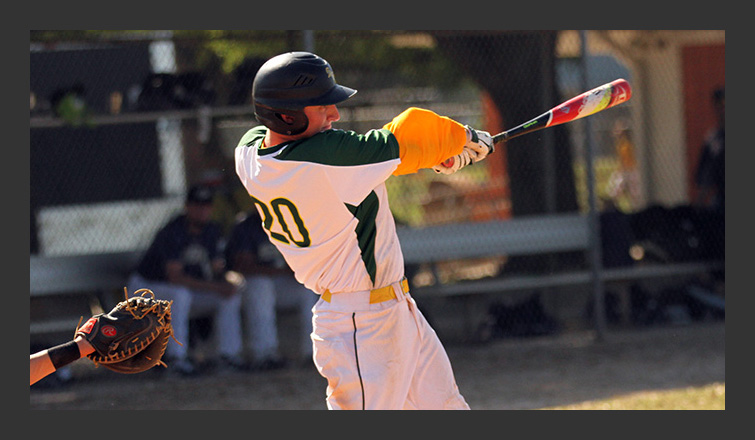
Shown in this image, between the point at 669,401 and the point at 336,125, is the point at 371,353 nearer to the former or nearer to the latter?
the point at 669,401

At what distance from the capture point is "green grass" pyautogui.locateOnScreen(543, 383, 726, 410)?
196 inches

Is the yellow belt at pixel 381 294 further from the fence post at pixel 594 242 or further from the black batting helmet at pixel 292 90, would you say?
the fence post at pixel 594 242

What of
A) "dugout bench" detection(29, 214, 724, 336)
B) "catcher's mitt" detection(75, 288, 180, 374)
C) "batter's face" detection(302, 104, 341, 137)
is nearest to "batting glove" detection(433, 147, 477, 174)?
"batter's face" detection(302, 104, 341, 137)

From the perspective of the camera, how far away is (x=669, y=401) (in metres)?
5.10

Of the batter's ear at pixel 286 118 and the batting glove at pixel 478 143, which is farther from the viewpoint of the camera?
the batting glove at pixel 478 143

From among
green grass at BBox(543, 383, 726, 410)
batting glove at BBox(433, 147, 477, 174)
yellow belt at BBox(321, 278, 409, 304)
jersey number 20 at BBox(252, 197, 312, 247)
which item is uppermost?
batting glove at BBox(433, 147, 477, 174)

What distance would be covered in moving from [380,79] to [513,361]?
6.07 m

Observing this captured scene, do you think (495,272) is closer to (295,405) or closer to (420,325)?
(295,405)

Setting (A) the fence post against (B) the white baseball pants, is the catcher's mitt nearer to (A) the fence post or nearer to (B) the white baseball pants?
(B) the white baseball pants

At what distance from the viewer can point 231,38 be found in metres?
6.65

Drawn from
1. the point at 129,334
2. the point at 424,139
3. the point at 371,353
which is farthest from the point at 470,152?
the point at 129,334

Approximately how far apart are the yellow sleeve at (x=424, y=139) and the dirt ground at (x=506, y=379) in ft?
8.32

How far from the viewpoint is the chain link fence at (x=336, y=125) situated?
6465 millimetres

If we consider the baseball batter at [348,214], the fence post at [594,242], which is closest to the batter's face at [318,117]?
the baseball batter at [348,214]
